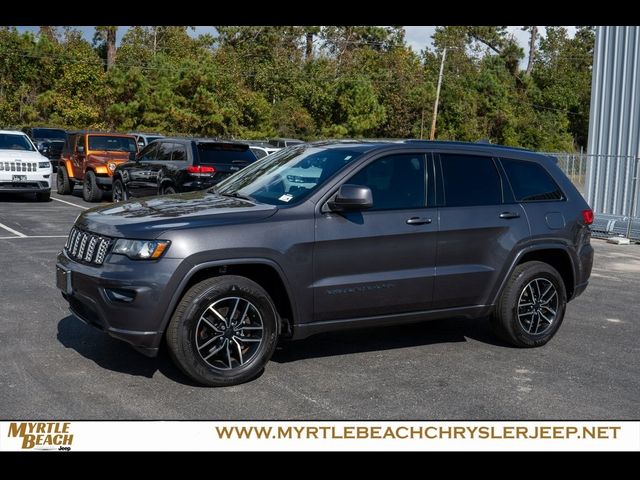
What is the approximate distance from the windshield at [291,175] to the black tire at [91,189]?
13342 millimetres

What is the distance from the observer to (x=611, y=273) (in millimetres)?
11359

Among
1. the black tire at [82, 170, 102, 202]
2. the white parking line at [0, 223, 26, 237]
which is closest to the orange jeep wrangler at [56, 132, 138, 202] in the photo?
the black tire at [82, 170, 102, 202]

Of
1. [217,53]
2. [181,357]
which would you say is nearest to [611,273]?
[181,357]

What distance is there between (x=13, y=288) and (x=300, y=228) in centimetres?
437

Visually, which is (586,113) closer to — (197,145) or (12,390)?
(197,145)

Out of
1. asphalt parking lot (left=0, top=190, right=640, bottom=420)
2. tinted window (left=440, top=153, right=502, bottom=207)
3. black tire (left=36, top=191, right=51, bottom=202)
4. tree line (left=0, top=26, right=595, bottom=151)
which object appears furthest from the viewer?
tree line (left=0, top=26, right=595, bottom=151)

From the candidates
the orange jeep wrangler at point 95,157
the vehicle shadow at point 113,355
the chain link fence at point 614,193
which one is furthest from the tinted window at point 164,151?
the vehicle shadow at point 113,355

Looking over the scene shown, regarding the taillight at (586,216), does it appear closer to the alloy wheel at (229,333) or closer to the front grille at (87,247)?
the alloy wheel at (229,333)

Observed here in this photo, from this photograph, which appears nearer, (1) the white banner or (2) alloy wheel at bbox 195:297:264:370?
(1) the white banner

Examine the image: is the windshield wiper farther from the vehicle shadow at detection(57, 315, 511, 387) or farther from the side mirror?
the vehicle shadow at detection(57, 315, 511, 387)

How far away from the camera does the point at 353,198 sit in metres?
5.74

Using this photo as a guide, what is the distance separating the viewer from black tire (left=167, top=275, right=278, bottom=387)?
539 cm

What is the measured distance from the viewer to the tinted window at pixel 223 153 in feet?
49.4

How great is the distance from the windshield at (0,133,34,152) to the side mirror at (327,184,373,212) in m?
14.9
